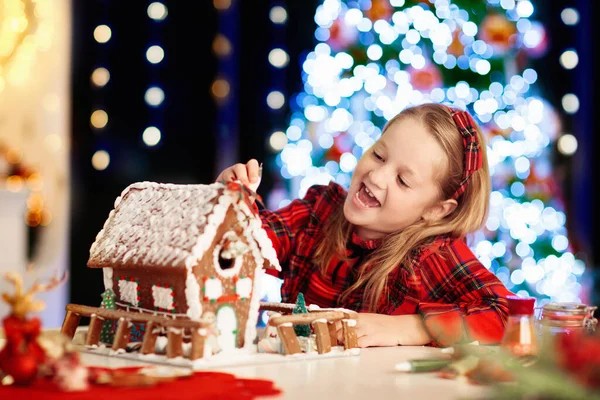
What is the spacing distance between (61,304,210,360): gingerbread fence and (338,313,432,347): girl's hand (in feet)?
1.12

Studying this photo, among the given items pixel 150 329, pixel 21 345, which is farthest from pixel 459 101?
pixel 21 345

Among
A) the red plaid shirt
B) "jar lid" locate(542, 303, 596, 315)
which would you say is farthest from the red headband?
"jar lid" locate(542, 303, 596, 315)

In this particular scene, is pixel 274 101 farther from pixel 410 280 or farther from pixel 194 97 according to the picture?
pixel 410 280

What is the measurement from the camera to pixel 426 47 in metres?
4.22

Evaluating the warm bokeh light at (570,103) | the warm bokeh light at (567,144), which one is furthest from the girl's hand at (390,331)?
the warm bokeh light at (570,103)

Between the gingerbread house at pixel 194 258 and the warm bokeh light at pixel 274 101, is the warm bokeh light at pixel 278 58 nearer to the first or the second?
the warm bokeh light at pixel 274 101

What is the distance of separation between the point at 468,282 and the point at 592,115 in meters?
3.04

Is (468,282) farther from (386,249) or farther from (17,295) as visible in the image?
(17,295)

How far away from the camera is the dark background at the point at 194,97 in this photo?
369cm

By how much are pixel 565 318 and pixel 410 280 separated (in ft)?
1.38

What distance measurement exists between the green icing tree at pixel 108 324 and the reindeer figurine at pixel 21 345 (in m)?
0.34

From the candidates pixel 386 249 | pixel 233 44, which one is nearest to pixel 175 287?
pixel 386 249

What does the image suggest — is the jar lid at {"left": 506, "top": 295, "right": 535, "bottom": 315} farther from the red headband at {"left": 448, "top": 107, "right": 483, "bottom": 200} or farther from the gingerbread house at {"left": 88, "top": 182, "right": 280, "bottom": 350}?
the red headband at {"left": 448, "top": 107, "right": 483, "bottom": 200}

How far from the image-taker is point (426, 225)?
6.20 feet
